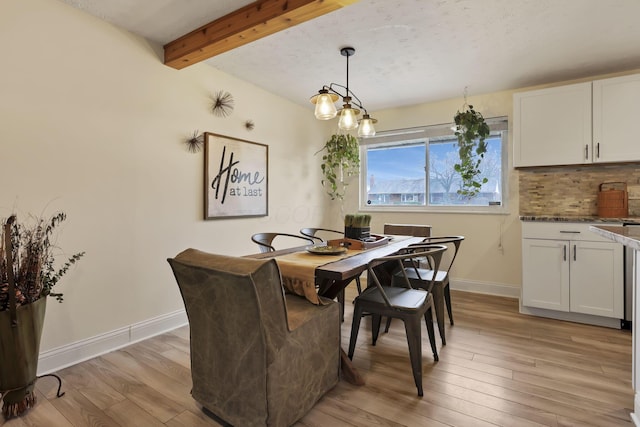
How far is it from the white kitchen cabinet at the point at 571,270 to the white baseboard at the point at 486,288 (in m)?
0.59

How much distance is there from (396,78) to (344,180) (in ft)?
5.67

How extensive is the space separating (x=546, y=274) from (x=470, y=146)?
1.51 m

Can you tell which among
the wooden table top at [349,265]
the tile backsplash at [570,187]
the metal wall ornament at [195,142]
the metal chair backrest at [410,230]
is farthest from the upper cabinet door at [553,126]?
the metal wall ornament at [195,142]

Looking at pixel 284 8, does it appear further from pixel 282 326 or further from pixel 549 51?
pixel 549 51

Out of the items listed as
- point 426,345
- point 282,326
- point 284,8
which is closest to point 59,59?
point 284,8

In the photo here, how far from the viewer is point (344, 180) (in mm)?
4703

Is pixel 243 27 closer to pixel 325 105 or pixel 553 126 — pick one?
pixel 325 105

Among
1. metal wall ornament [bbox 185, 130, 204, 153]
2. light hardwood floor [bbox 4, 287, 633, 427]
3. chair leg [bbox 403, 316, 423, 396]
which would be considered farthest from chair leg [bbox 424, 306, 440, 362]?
metal wall ornament [bbox 185, 130, 204, 153]

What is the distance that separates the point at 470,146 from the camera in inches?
143

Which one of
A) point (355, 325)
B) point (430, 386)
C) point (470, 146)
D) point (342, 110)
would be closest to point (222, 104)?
point (342, 110)

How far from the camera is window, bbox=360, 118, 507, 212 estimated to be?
3.76 metres

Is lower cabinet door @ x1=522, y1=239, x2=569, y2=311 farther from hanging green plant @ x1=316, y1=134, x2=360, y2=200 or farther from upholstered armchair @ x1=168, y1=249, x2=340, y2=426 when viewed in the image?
upholstered armchair @ x1=168, y1=249, x2=340, y2=426

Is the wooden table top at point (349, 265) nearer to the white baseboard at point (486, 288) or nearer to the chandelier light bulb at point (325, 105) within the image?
the chandelier light bulb at point (325, 105)

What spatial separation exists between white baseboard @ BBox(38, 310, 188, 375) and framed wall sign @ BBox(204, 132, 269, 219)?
957 millimetres
